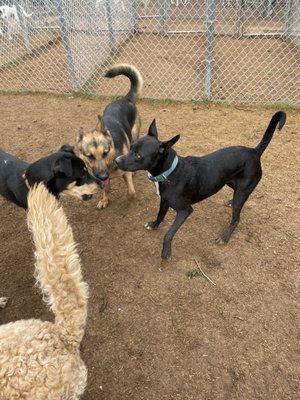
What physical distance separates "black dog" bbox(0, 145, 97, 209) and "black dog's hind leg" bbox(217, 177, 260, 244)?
4.69ft

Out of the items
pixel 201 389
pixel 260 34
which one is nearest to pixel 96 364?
pixel 201 389

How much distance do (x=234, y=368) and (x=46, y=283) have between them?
1.70 meters

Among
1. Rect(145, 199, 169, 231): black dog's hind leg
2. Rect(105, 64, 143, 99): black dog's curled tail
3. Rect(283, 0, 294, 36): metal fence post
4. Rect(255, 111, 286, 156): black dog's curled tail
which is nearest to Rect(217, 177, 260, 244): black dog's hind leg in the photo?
Rect(255, 111, 286, 156): black dog's curled tail

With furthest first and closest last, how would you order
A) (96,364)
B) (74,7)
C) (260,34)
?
1. (260,34)
2. (74,7)
3. (96,364)

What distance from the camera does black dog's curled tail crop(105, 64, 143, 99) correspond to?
188 inches

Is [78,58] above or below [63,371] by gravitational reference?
above

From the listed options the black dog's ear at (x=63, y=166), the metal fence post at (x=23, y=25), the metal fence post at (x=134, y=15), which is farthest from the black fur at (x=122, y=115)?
the metal fence post at (x=134, y=15)

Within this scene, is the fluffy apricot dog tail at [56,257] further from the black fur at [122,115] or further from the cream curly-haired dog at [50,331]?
the black fur at [122,115]

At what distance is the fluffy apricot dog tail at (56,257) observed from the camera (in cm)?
162

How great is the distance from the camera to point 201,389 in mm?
2467

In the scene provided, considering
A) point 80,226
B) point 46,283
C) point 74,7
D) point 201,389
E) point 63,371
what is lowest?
point 201,389

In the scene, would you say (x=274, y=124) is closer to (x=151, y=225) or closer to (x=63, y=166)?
(x=151, y=225)

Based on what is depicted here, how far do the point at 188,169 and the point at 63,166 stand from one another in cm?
118

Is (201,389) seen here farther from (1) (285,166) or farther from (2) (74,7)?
(2) (74,7)
